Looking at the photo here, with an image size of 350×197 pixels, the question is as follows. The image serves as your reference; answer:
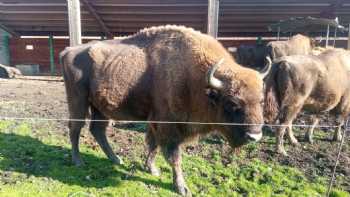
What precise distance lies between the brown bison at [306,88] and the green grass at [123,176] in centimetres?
113

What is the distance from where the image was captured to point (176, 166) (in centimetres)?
470

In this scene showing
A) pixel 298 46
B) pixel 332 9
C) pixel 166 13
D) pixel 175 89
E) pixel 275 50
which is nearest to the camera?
pixel 175 89

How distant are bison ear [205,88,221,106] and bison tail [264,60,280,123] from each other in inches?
84.9

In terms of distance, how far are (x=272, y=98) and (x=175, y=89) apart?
254cm

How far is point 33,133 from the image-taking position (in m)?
6.39

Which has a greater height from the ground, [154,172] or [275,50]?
[275,50]

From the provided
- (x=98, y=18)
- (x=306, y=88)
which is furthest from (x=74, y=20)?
(x=98, y=18)

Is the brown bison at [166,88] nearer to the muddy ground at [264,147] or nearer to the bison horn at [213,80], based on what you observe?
the bison horn at [213,80]

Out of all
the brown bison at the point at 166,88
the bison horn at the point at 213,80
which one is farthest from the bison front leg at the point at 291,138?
the bison horn at the point at 213,80

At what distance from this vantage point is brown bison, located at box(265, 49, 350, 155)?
6.22 m

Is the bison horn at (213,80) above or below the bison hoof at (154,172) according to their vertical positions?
above

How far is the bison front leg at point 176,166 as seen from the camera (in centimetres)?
460

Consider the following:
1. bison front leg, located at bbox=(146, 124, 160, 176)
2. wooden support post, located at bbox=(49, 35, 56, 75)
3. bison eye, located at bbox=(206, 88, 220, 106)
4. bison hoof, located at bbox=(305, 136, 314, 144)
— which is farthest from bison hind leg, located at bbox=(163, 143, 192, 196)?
wooden support post, located at bbox=(49, 35, 56, 75)

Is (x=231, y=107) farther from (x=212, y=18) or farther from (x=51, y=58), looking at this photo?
(x=51, y=58)
